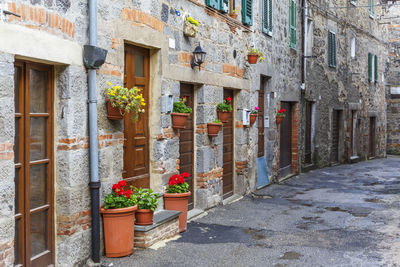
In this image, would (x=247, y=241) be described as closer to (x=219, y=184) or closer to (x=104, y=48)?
(x=219, y=184)

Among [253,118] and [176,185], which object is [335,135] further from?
[176,185]

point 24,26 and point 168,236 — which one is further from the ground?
point 24,26

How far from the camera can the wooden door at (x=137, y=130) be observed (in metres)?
6.22

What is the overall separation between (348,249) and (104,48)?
362cm

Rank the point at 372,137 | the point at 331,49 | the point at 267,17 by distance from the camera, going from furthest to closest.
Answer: the point at 372,137 → the point at 331,49 → the point at 267,17

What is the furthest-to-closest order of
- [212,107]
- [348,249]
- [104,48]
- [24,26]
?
[212,107]
[348,249]
[104,48]
[24,26]

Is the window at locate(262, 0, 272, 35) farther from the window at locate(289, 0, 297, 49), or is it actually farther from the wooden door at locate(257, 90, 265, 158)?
the window at locate(289, 0, 297, 49)

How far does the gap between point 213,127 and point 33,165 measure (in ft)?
12.8

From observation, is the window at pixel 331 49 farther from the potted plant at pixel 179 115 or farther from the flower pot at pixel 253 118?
the potted plant at pixel 179 115

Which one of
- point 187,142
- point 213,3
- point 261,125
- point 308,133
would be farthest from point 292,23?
point 187,142

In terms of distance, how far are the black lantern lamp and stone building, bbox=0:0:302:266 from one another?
0.44 feet

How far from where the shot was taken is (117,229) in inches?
212

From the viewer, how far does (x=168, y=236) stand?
20.8 ft

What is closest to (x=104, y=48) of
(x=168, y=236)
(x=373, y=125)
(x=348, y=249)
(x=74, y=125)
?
(x=74, y=125)
